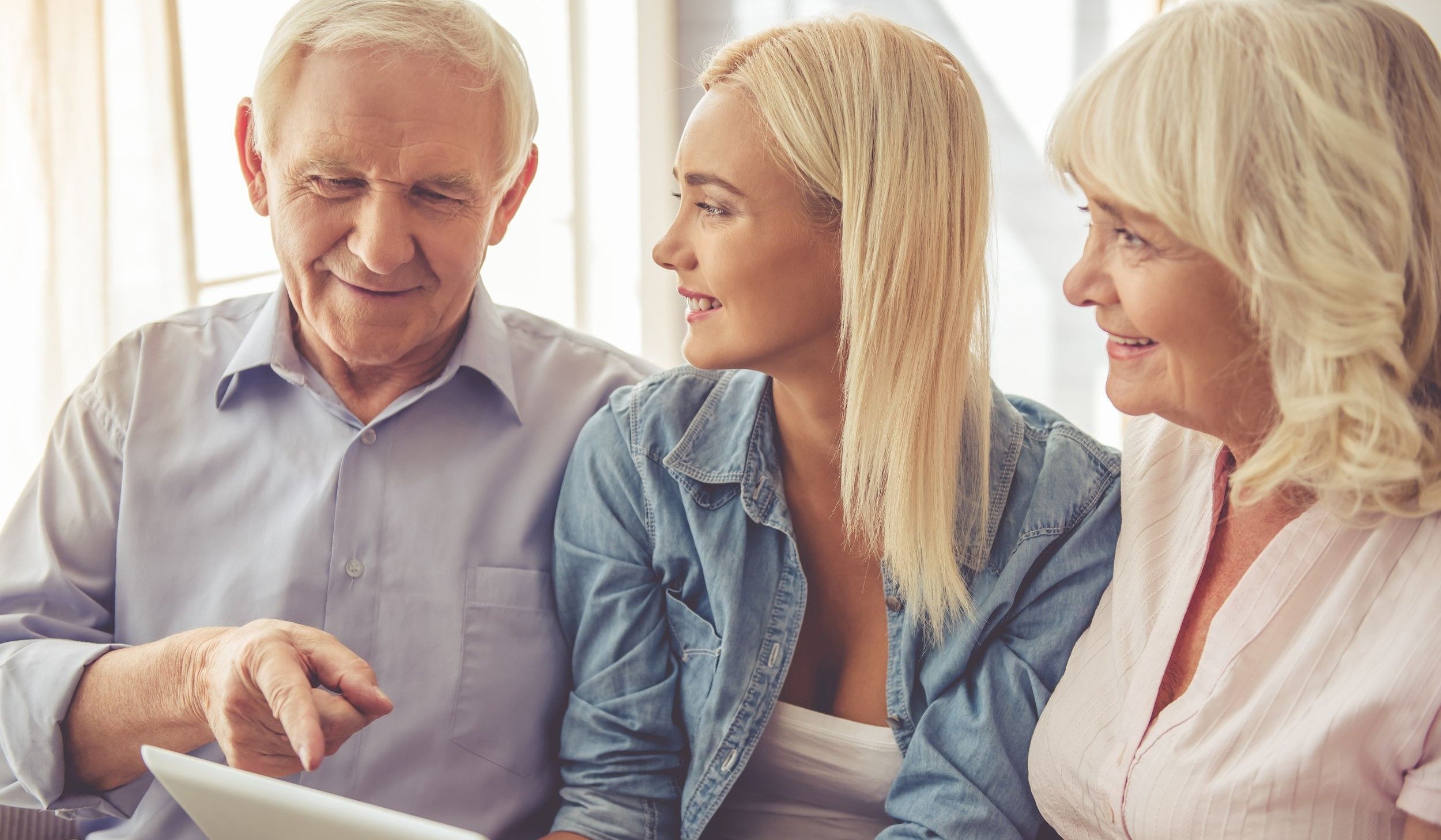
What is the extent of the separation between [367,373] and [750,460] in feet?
1.75

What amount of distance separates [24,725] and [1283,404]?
136cm

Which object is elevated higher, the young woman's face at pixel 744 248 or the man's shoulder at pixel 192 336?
the young woman's face at pixel 744 248

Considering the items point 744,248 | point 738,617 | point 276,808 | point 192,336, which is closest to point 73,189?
point 192,336

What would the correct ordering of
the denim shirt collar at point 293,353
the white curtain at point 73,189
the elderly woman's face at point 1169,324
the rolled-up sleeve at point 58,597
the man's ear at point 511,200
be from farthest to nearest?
the white curtain at point 73,189 < the man's ear at point 511,200 < the denim shirt collar at point 293,353 < the rolled-up sleeve at point 58,597 < the elderly woman's face at point 1169,324

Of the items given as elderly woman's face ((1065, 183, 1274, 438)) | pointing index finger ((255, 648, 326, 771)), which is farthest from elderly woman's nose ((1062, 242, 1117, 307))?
pointing index finger ((255, 648, 326, 771))

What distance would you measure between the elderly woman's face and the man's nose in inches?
31.1

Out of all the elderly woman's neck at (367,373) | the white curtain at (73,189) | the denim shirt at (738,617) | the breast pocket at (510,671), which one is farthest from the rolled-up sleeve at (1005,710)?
the white curtain at (73,189)

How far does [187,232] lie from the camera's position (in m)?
2.29

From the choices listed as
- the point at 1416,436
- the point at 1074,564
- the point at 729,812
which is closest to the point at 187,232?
the point at 729,812

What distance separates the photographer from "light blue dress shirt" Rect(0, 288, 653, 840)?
1.43 m

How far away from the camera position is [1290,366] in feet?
3.47

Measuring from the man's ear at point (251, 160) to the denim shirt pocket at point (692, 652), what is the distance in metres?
0.75

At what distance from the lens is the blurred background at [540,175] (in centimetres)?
196

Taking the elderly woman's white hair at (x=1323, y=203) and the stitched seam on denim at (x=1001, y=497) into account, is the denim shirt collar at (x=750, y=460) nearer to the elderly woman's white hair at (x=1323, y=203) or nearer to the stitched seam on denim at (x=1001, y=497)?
the stitched seam on denim at (x=1001, y=497)
